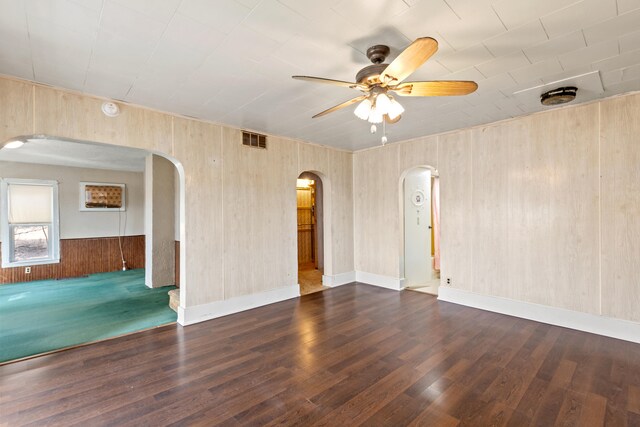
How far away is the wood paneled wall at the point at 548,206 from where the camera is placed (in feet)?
10.3

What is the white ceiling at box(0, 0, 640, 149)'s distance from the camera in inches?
69.6

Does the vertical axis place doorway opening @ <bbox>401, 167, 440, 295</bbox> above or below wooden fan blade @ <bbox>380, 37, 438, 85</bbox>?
below

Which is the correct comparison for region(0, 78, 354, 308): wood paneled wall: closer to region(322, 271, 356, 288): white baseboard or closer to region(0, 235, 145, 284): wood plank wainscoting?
region(322, 271, 356, 288): white baseboard

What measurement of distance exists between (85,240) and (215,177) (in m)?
5.37

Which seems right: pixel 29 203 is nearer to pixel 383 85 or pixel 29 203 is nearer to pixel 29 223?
pixel 29 223

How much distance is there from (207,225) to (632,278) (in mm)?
4900

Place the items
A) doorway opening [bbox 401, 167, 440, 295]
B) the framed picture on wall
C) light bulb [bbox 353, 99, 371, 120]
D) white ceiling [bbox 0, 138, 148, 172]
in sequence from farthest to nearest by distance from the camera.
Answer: the framed picture on wall
doorway opening [bbox 401, 167, 440, 295]
white ceiling [bbox 0, 138, 148, 172]
light bulb [bbox 353, 99, 371, 120]

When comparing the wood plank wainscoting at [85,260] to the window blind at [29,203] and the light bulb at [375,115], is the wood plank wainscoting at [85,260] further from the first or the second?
the light bulb at [375,115]

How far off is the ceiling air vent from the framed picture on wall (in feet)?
17.4

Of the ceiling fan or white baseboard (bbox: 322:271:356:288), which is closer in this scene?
the ceiling fan

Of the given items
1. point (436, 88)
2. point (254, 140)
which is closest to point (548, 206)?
point (436, 88)

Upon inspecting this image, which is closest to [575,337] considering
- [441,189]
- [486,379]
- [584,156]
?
[486,379]

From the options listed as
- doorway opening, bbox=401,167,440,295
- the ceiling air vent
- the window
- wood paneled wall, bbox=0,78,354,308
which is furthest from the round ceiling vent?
the window

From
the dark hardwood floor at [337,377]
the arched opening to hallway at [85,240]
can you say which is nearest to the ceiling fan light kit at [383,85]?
the dark hardwood floor at [337,377]
